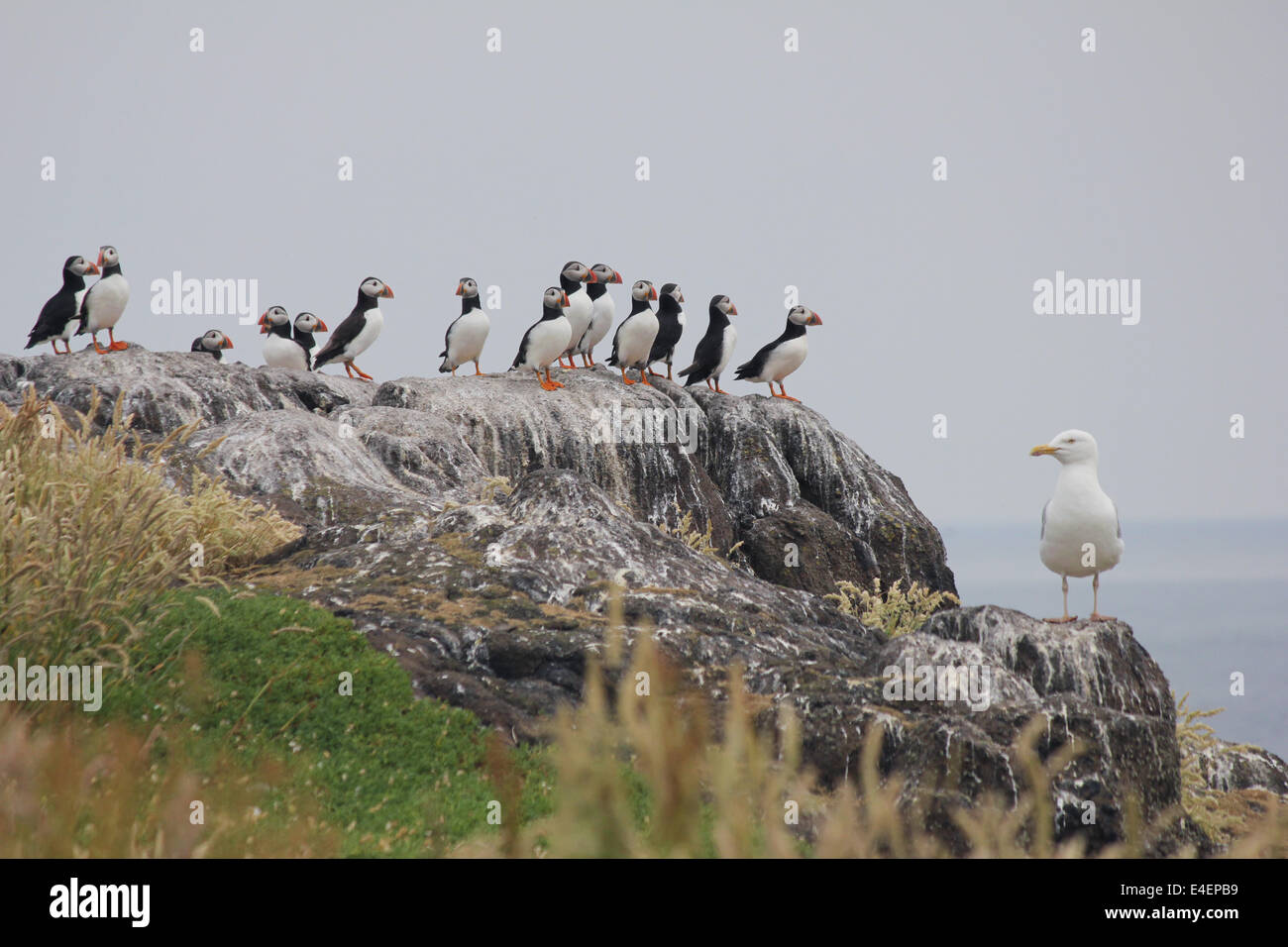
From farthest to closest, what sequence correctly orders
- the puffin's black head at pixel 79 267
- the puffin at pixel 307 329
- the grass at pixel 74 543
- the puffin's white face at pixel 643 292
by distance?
the puffin at pixel 307 329 < the puffin's white face at pixel 643 292 < the puffin's black head at pixel 79 267 < the grass at pixel 74 543

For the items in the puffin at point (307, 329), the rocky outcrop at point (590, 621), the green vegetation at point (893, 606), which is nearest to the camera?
the rocky outcrop at point (590, 621)

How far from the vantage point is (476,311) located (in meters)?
21.1

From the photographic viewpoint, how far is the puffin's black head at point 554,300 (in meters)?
20.3

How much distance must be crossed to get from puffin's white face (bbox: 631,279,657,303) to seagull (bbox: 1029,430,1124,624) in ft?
42.7

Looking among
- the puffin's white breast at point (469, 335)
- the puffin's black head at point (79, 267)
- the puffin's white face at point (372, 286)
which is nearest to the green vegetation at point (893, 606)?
the puffin's white breast at point (469, 335)

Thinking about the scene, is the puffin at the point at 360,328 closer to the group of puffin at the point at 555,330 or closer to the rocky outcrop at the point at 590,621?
the group of puffin at the point at 555,330

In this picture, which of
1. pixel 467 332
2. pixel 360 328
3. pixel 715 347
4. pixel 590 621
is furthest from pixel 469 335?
pixel 590 621

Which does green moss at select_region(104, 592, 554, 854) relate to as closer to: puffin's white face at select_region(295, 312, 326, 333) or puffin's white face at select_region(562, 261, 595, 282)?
puffin's white face at select_region(562, 261, 595, 282)

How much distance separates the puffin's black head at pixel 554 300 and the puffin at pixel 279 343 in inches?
216

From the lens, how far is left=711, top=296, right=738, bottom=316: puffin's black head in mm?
22469

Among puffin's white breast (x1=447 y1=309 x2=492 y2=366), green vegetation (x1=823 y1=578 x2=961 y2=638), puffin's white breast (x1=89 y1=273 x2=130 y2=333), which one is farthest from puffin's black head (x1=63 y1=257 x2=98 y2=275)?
green vegetation (x1=823 y1=578 x2=961 y2=638)

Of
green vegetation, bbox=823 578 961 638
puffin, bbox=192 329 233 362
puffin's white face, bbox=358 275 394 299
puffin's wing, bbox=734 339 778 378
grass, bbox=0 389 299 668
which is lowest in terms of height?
green vegetation, bbox=823 578 961 638

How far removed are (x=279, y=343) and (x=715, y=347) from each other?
9191 mm
